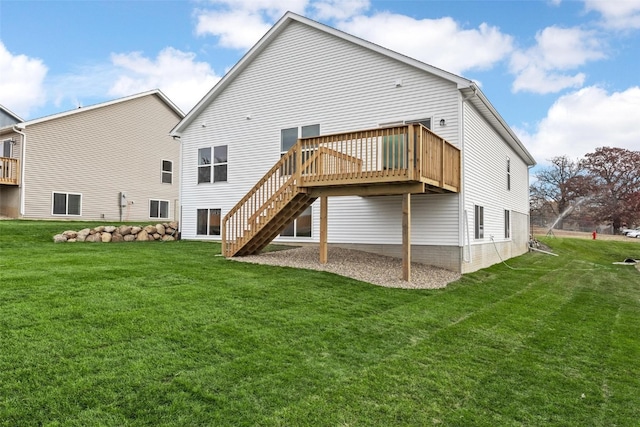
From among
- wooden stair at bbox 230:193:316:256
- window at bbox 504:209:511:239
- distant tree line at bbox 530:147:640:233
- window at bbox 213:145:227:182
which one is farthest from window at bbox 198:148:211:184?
distant tree line at bbox 530:147:640:233

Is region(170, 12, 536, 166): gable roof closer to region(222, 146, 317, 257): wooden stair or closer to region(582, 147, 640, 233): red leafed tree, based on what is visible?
region(222, 146, 317, 257): wooden stair

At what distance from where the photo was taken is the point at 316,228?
14.0 metres

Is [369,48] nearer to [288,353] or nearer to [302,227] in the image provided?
[302,227]

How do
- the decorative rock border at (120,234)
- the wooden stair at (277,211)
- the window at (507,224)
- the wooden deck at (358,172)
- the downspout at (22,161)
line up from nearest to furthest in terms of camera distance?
the wooden deck at (358,172)
the wooden stair at (277,211)
the decorative rock border at (120,234)
the window at (507,224)
the downspout at (22,161)

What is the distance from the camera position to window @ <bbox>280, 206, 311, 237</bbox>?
46.4 ft

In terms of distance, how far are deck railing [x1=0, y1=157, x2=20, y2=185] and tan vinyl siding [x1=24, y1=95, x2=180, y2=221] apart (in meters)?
0.39

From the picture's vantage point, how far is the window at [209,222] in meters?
16.2

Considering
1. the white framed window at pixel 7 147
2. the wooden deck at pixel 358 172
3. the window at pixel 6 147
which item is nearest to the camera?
the wooden deck at pixel 358 172

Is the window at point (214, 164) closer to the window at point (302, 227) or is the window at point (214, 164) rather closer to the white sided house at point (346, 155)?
the white sided house at point (346, 155)

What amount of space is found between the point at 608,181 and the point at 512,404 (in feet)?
164

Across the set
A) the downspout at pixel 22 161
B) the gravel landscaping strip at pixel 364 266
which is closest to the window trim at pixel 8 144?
the downspout at pixel 22 161

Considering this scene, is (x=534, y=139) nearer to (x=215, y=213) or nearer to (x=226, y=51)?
(x=226, y=51)

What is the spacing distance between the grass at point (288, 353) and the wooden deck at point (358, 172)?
8.00 feet

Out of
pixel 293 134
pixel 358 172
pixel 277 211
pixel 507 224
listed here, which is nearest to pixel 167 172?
pixel 293 134
